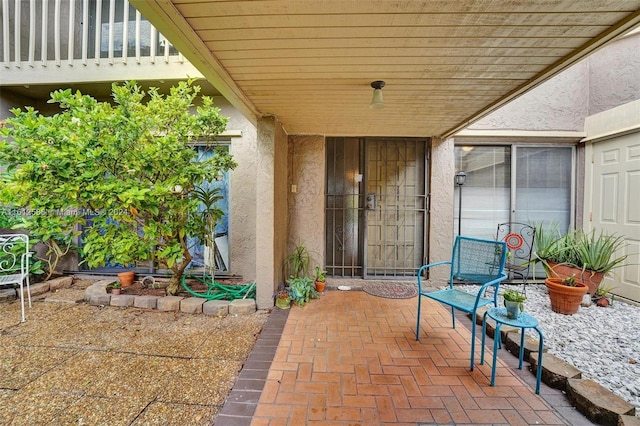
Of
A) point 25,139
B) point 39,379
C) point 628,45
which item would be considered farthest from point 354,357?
point 628,45

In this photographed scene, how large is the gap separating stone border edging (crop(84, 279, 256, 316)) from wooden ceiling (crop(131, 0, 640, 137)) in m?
2.22

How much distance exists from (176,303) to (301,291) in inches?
58.5

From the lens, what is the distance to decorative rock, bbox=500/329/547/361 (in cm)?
212

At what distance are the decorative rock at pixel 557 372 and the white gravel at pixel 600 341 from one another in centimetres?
19

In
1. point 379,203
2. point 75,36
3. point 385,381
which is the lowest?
point 385,381

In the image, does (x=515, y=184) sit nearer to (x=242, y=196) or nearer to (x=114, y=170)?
(x=242, y=196)

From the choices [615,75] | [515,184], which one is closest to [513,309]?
[515,184]

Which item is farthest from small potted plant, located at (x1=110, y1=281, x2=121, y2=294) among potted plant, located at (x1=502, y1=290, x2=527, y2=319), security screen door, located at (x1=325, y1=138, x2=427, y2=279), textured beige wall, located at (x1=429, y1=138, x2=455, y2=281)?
textured beige wall, located at (x1=429, y1=138, x2=455, y2=281)

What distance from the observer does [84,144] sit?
268cm

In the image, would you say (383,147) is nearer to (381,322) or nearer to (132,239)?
(381,322)

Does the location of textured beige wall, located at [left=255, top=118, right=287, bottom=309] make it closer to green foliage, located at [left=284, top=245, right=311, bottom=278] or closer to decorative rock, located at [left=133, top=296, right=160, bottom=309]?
green foliage, located at [left=284, top=245, right=311, bottom=278]

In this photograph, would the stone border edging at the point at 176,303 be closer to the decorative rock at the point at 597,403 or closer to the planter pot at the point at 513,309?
the planter pot at the point at 513,309

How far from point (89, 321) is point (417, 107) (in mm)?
4240

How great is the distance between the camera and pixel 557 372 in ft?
5.95
